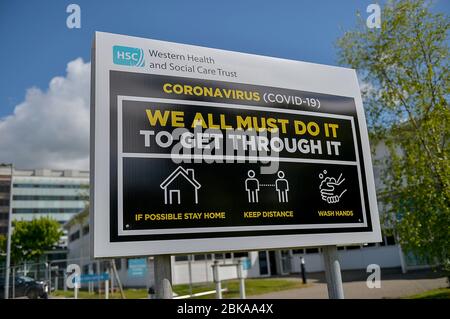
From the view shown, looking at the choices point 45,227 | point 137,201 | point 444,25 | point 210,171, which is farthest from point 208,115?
point 45,227

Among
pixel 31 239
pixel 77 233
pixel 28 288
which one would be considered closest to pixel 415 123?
pixel 28 288

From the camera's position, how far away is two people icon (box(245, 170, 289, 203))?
5375 millimetres

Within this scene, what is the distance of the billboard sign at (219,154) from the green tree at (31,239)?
52272 mm

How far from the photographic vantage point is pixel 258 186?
5457 mm

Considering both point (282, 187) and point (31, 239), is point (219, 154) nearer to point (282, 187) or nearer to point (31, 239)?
point (282, 187)

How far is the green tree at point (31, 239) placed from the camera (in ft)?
167

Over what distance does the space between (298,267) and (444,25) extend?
20.1 m

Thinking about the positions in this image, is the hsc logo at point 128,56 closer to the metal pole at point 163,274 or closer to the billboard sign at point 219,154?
the billboard sign at point 219,154

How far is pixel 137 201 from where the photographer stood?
471cm

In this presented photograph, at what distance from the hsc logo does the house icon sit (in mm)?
1491

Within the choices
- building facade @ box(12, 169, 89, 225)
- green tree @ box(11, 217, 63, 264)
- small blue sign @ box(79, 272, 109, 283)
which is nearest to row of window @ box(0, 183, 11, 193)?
A: small blue sign @ box(79, 272, 109, 283)

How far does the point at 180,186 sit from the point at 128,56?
1824 millimetres

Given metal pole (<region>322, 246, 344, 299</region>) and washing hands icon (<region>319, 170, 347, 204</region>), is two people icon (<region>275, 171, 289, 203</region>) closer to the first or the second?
washing hands icon (<region>319, 170, 347, 204</region>)
